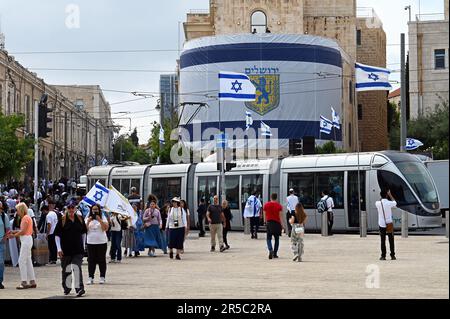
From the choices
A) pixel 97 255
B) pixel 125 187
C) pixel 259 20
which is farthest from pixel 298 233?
pixel 259 20

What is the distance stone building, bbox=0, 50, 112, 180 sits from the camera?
62.5 meters

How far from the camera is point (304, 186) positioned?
38625mm

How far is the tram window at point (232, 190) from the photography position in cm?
4156

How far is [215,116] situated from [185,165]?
1143 inches

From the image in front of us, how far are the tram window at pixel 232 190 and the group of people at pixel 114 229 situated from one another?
→ 500 centimetres

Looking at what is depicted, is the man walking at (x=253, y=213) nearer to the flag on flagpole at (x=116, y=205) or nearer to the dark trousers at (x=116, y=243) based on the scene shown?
the dark trousers at (x=116, y=243)

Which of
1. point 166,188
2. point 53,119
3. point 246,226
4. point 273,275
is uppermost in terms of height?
point 53,119

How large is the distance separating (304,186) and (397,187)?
480 centimetres

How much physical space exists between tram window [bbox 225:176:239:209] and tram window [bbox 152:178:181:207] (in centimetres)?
285

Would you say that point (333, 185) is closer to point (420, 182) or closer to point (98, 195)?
point (420, 182)

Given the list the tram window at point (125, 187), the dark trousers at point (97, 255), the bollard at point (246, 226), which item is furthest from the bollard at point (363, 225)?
the dark trousers at point (97, 255)

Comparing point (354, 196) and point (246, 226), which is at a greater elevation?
point (354, 196)
